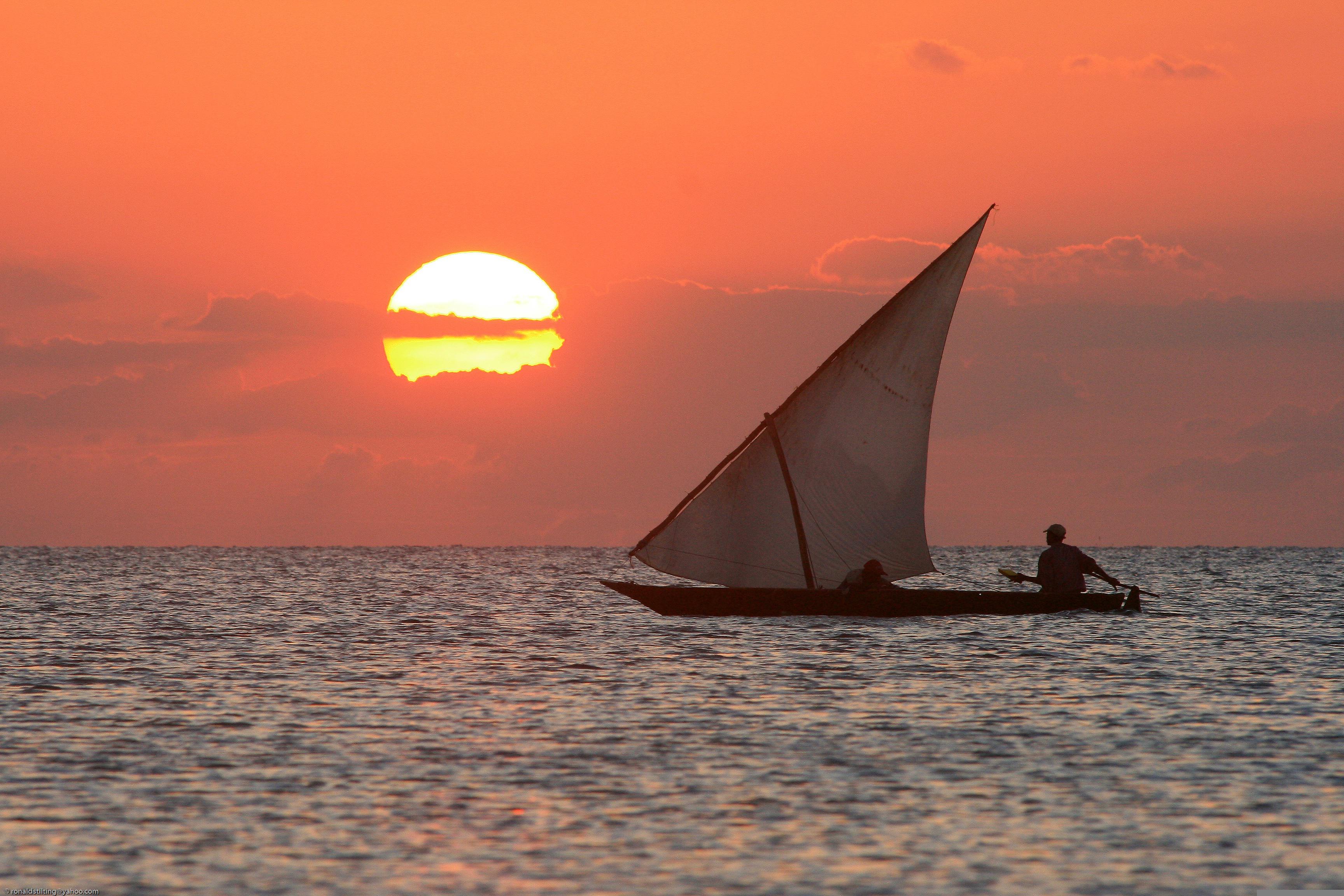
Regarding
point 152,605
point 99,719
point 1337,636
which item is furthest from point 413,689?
point 152,605

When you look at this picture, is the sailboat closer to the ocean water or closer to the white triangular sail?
the white triangular sail

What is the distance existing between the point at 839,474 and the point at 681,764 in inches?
886

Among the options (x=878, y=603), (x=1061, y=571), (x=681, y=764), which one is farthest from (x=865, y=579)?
(x=681, y=764)

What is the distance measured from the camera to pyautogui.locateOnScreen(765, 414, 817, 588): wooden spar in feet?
139

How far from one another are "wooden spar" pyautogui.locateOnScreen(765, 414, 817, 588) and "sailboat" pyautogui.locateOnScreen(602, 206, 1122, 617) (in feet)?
0.12

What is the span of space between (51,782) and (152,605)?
177 ft

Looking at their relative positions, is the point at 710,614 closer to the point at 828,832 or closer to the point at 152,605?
the point at 828,832

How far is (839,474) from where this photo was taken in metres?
42.5

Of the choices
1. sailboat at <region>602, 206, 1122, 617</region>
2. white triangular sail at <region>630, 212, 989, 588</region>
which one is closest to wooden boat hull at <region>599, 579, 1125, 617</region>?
sailboat at <region>602, 206, 1122, 617</region>

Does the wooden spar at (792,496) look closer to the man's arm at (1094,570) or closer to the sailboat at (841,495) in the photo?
the sailboat at (841,495)

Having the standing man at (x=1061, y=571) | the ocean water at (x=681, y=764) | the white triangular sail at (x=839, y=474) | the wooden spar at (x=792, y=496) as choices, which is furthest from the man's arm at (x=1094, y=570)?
the wooden spar at (x=792, y=496)

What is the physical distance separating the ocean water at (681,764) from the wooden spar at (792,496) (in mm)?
2258

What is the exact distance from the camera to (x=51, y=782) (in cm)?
1942

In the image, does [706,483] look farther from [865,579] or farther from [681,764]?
[681,764]
